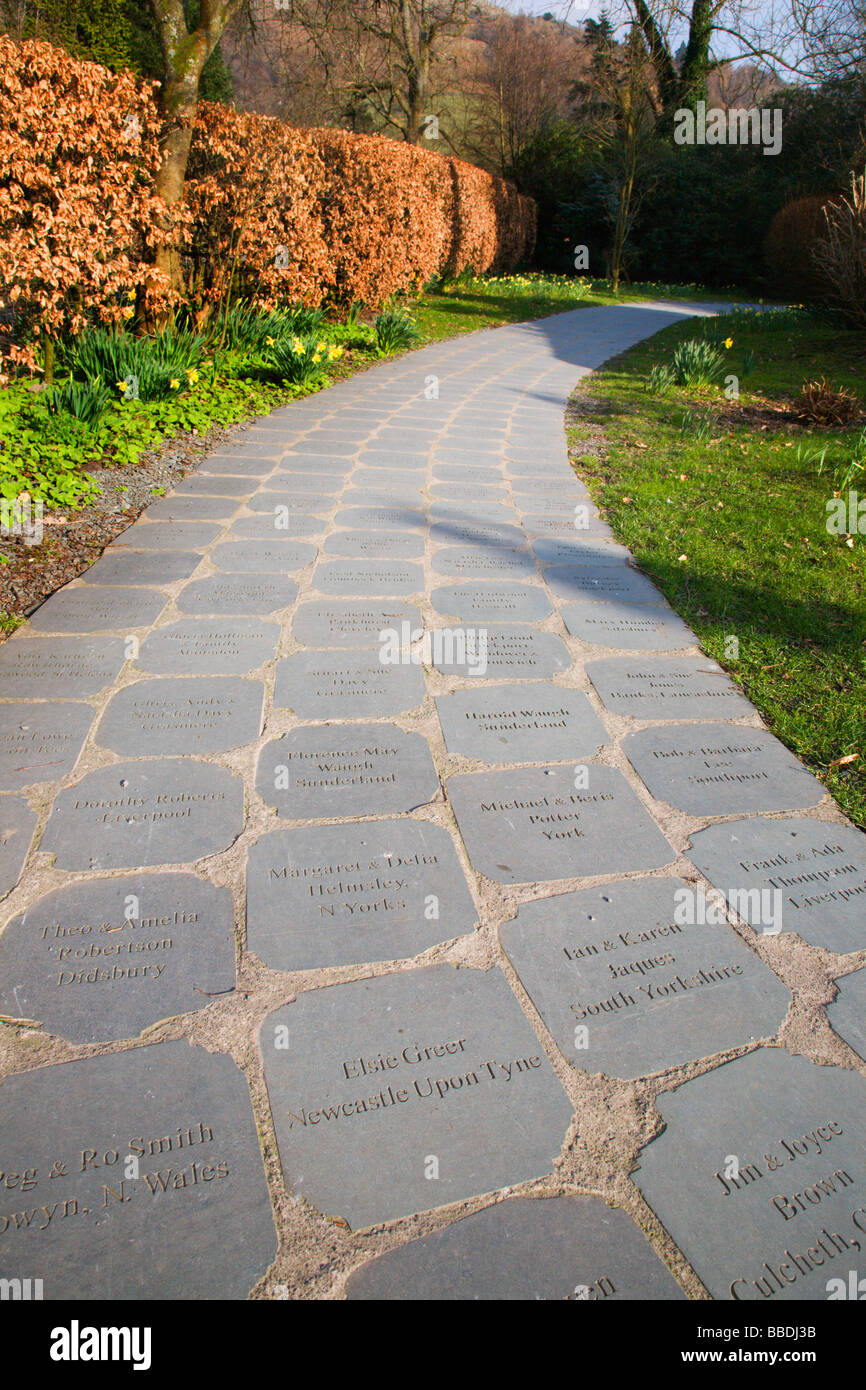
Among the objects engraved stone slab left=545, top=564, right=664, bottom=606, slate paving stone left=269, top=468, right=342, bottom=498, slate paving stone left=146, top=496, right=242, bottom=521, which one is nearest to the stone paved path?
engraved stone slab left=545, top=564, right=664, bottom=606

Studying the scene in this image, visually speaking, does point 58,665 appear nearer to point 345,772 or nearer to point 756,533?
point 345,772

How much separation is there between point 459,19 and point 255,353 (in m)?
18.4

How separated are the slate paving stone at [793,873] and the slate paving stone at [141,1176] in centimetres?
136

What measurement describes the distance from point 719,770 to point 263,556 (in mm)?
2561

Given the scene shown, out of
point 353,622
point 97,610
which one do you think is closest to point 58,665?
point 97,610

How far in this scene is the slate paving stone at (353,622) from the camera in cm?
324

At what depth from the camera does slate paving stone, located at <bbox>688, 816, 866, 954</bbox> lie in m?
1.96

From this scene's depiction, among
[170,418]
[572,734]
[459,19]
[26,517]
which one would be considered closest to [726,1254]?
[572,734]

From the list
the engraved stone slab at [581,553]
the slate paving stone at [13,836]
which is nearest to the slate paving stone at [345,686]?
the slate paving stone at [13,836]

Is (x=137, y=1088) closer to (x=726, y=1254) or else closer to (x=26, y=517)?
(x=726, y=1254)

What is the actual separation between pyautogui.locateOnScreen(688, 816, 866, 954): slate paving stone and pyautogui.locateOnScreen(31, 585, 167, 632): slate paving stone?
8.01 ft

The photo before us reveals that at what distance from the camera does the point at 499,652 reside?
10.6 ft

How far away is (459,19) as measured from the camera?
19281 millimetres

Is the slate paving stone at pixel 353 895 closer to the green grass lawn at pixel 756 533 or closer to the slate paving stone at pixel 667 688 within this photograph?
the slate paving stone at pixel 667 688
